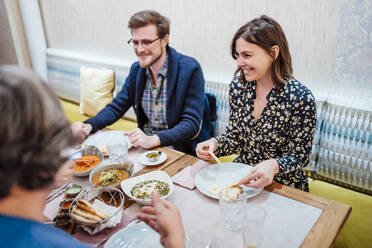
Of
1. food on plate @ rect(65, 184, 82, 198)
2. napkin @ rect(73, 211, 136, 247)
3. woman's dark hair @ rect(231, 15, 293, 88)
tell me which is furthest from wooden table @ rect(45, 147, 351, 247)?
woman's dark hair @ rect(231, 15, 293, 88)

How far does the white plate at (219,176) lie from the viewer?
1.22 m

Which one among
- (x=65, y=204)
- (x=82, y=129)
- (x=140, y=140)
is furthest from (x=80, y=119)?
(x=65, y=204)

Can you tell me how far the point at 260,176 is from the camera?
3.86 feet

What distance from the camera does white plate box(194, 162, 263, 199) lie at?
1216 millimetres

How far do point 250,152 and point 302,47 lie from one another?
1001 millimetres

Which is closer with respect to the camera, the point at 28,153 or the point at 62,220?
the point at 28,153

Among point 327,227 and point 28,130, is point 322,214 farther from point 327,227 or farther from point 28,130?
point 28,130

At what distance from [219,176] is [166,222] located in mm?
655

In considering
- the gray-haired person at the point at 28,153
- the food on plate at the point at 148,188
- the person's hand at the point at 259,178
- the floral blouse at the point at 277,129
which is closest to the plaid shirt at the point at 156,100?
the floral blouse at the point at 277,129

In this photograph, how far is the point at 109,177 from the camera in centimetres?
129

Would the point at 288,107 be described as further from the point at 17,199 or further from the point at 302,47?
the point at 17,199

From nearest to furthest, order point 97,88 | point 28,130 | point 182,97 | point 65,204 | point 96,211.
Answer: point 28,130 → point 96,211 → point 65,204 → point 182,97 → point 97,88

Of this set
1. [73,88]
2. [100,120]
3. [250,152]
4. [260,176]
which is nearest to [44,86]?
[260,176]

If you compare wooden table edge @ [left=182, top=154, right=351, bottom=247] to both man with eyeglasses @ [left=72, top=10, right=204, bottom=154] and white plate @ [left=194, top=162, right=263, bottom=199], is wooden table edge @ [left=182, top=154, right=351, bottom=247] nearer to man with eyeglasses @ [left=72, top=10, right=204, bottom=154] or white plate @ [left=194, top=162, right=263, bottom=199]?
white plate @ [left=194, top=162, right=263, bottom=199]
